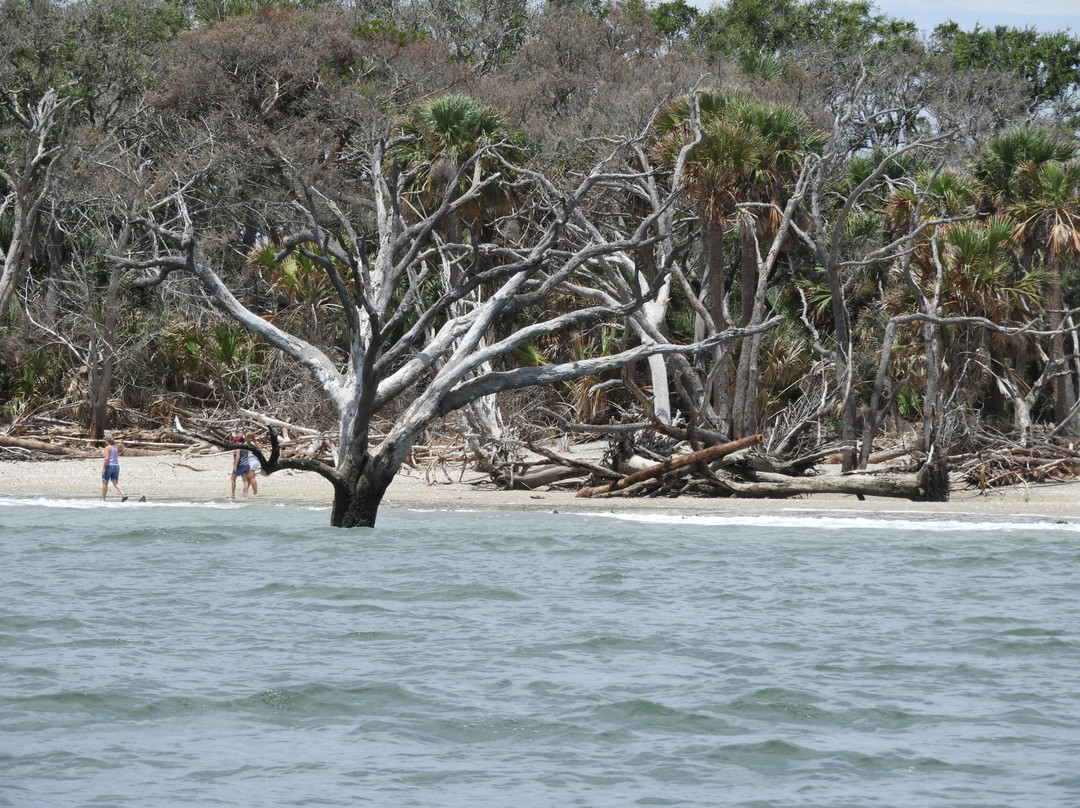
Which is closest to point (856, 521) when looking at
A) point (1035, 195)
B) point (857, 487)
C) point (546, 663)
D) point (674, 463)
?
point (857, 487)

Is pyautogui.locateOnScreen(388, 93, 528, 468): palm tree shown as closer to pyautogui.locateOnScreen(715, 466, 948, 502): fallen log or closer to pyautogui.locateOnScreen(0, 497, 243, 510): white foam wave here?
pyautogui.locateOnScreen(0, 497, 243, 510): white foam wave

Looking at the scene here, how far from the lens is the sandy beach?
19.8 meters

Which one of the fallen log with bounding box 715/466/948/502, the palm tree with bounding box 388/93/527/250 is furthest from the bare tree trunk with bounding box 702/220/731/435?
the palm tree with bounding box 388/93/527/250

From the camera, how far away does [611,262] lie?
24.4 m

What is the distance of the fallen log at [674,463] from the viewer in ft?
64.0

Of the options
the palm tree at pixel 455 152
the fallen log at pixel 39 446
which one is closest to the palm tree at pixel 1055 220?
the palm tree at pixel 455 152

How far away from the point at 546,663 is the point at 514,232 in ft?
60.9

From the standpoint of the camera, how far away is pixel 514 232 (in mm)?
29000

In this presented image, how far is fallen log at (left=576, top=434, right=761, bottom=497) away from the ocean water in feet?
3.54

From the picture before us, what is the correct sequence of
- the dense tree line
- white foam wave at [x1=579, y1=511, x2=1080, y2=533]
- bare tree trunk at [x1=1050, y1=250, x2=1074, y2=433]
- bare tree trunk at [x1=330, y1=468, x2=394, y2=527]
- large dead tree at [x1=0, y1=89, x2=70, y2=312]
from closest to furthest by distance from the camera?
bare tree trunk at [x1=330, y1=468, x2=394, y2=527] < white foam wave at [x1=579, y1=511, x2=1080, y2=533] < the dense tree line < bare tree trunk at [x1=1050, y1=250, x2=1074, y2=433] < large dead tree at [x1=0, y1=89, x2=70, y2=312]

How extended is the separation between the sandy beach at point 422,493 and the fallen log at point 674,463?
0.25 metres

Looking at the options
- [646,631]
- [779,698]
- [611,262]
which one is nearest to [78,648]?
[646,631]

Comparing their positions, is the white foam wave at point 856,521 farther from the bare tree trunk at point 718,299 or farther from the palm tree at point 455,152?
the palm tree at point 455,152

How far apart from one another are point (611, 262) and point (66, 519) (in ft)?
32.7
